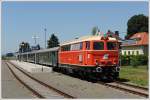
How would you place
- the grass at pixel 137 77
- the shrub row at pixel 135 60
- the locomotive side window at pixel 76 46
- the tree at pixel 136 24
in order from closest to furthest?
the grass at pixel 137 77 → the locomotive side window at pixel 76 46 → the shrub row at pixel 135 60 → the tree at pixel 136 24

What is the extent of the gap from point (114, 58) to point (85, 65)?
1.76m

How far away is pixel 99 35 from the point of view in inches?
1018

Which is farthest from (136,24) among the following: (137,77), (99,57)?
(99,57)

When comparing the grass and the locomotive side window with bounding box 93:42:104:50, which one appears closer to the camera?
the grass

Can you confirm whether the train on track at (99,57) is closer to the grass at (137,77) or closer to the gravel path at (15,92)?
the grass at (137,77)

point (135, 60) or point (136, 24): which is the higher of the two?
point (136, 24)

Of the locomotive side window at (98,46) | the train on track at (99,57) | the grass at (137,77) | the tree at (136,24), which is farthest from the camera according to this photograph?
the tree at (136,24)

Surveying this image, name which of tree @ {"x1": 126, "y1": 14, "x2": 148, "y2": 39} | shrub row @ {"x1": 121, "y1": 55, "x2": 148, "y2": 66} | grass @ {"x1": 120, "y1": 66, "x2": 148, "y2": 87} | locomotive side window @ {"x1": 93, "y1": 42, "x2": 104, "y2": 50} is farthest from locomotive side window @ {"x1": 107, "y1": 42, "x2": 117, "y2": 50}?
tree @ {"x1": 126, "y1": 14, "x2": 148, "y2": 39}

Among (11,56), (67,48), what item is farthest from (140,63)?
(11,56)

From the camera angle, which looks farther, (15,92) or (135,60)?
(135,60)

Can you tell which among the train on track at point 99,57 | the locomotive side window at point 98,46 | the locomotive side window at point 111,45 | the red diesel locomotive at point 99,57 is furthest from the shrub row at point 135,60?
the locomotive side window at point 98,46

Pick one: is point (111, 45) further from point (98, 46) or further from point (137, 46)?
point (137, 46)

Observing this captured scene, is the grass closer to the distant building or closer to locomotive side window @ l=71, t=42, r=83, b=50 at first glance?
locomotive side window @ l=71, t=42, r=83, b=50

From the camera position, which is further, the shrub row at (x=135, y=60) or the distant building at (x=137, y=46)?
the distant building at (x=137, y=46)
